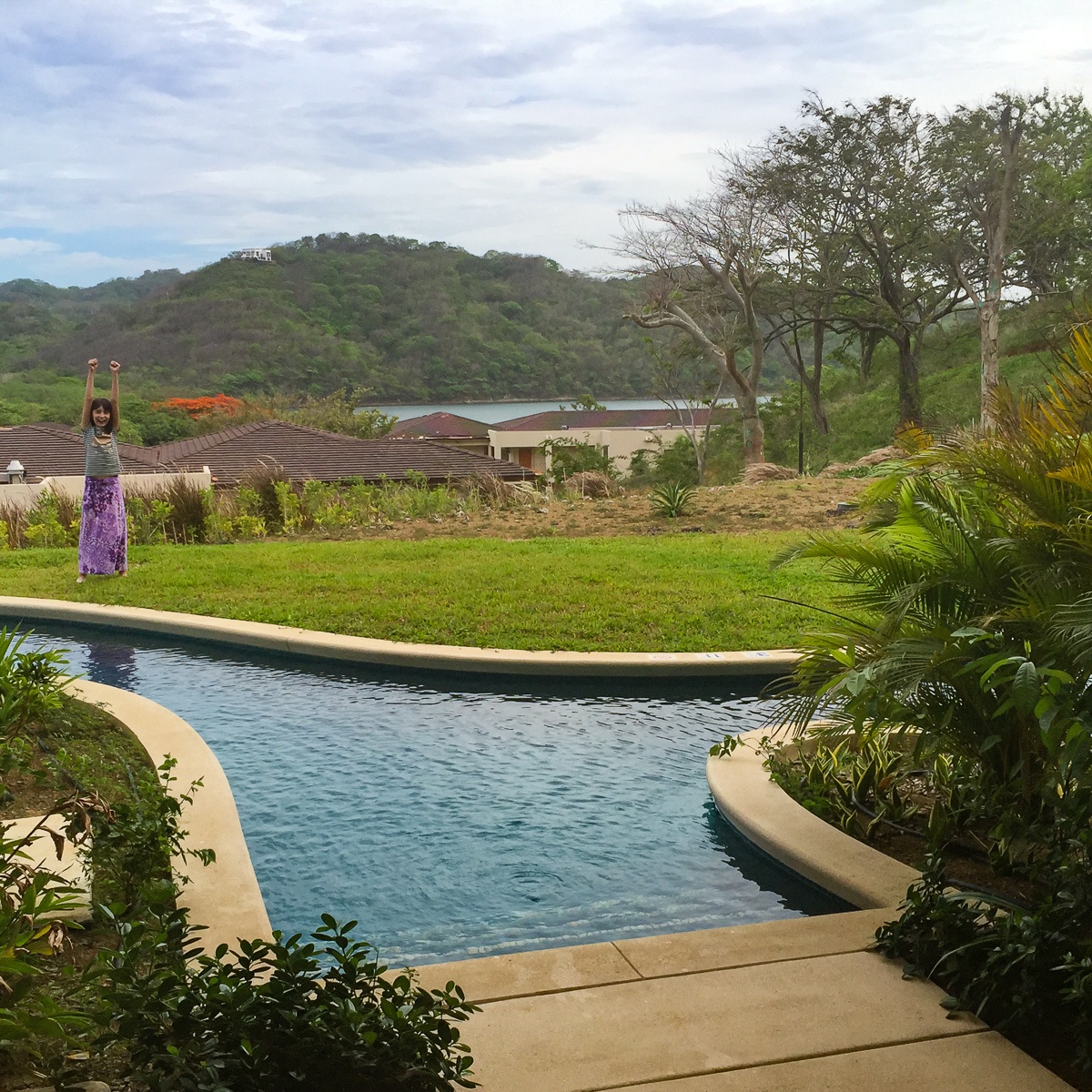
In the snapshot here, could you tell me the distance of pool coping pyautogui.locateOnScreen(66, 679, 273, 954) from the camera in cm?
333

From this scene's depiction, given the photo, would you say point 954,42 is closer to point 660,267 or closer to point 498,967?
point 660,267

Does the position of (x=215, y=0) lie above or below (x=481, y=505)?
above

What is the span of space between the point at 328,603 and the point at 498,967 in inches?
250

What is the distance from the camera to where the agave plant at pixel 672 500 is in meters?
15.3

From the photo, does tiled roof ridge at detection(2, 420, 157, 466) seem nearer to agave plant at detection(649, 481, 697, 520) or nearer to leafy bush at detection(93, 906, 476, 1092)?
agave plant at detection(649, 481, 697, 520)

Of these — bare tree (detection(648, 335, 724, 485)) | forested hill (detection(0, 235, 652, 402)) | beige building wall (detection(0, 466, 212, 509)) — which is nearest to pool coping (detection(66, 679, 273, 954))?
beige building wall (detection(0, 466, 212, 509))

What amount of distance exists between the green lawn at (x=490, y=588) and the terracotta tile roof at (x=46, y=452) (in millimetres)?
14556

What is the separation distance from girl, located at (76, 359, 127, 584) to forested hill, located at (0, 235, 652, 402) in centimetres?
4061

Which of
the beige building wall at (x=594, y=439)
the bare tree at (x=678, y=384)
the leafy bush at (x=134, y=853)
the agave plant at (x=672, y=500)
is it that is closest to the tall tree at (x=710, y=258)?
the bare tree at (x=678, y=384)

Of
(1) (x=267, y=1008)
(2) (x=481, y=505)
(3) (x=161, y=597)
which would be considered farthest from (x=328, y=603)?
(2) (x=481, y=505)

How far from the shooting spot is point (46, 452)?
2717 cm

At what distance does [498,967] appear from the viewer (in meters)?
3.06

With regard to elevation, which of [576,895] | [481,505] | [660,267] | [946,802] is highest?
[660,267]

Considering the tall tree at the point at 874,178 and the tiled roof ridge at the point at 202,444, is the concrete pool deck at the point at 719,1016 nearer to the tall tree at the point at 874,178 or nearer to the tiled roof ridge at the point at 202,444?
the tiled roof ridge at the point at 202,444
